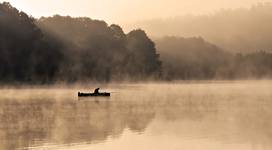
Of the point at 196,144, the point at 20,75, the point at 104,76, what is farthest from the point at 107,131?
the point at 104,76

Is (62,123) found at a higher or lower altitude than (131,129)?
higher

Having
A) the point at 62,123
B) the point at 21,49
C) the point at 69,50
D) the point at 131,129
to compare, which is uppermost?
the point at 69,50

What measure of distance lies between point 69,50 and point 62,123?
104204 mm

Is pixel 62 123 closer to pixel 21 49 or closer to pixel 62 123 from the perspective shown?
pixel 62 123

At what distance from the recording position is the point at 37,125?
48.1 meters

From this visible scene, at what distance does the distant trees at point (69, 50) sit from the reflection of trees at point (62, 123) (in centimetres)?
5253

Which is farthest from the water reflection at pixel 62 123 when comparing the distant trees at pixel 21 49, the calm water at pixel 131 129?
the distant trees at pixel 21 49

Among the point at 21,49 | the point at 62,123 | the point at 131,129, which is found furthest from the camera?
the point at 21,49

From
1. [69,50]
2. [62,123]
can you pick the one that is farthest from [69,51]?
[62,123]

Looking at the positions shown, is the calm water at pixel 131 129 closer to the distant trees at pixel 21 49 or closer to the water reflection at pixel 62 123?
the water reflection at pixel 62 123

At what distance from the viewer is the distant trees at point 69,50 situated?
123562 millimetres

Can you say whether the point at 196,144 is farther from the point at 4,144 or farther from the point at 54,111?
the point at 54,111

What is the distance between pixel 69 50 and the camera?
502 ft

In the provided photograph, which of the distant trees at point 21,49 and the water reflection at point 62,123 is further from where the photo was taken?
the distant trees at point 21,49
